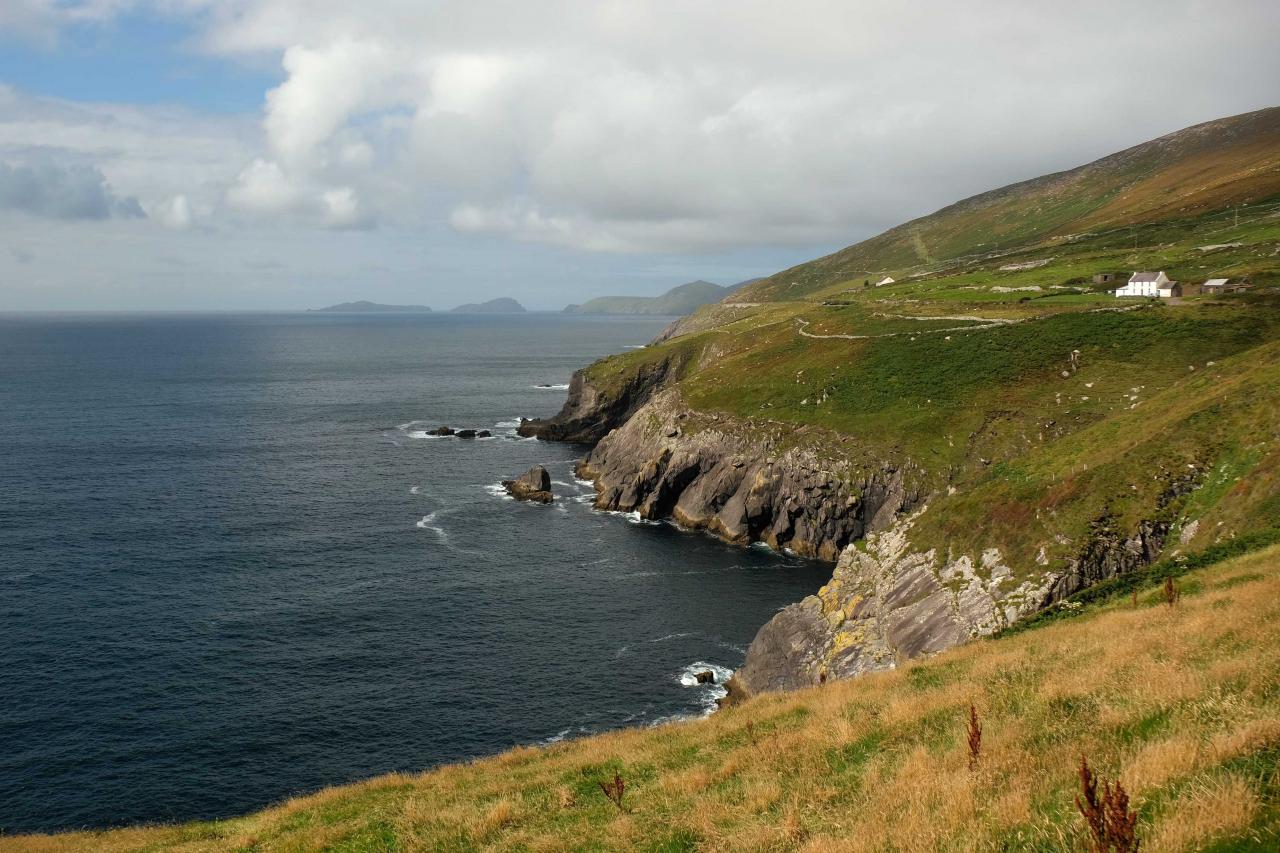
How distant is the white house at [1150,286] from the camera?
108375 mm

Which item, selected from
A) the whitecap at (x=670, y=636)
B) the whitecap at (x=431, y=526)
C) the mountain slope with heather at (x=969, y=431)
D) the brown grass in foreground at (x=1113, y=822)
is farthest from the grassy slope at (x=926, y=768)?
the whitecap at (x=431, y=526)

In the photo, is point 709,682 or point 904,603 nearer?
point 904,603

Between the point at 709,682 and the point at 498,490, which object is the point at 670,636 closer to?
the point at 709,682

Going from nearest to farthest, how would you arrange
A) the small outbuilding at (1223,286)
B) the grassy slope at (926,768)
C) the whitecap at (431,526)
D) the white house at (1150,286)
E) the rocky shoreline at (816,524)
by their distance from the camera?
the grassy slope at (926,768) → the rocky shoreline at (816,524) → the whitecap at (431,526) → the small outbuilding at (1223,286) → the white house at (1150,286)

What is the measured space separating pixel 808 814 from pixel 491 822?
311 inches

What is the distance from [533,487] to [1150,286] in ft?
294

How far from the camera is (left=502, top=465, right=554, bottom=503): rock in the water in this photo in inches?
4080

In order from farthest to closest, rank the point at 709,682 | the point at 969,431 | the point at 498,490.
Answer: the point at 498,490 → the point at 969,431 → the point at 709,682

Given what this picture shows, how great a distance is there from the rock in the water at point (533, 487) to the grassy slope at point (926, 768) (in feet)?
246

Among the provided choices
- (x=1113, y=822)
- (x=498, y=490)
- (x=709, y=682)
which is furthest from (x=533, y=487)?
(x=1113, y=822)

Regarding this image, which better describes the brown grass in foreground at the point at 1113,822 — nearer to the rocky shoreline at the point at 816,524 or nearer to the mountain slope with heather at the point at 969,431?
the mountain slope with heather at the point at 969,431

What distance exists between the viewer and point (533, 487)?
10488 cm

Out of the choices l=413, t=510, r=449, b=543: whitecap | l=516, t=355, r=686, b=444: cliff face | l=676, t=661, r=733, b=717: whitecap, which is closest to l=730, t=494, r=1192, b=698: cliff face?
l=676, t=661, r=733, b=717: whitecap

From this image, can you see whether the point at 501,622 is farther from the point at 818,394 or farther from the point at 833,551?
the point at 818,394
